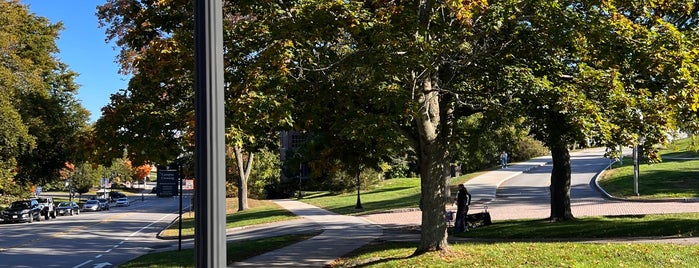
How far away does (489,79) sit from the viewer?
36.7ft

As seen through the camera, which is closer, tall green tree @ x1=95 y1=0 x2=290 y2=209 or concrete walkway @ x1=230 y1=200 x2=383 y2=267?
tall green tree @ x1=95 y1=0 x2=290 y2=209

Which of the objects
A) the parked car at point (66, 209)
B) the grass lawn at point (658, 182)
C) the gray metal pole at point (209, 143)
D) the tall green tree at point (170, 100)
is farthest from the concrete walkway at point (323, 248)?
the parked car at point (66, 209)

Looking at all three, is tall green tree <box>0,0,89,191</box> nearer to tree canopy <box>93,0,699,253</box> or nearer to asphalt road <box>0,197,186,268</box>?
→ asphalt road <box>0,197,186,268</box>

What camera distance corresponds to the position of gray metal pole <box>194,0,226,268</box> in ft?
12.0

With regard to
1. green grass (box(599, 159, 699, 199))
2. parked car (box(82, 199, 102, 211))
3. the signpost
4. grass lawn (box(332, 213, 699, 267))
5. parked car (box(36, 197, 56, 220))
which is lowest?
parked car (box(82, 199, 102, 211))

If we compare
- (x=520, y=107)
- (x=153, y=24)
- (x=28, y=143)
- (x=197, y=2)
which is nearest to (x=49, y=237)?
(x=28, y=143)

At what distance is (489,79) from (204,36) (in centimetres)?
824

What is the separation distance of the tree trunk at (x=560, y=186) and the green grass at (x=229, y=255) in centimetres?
789

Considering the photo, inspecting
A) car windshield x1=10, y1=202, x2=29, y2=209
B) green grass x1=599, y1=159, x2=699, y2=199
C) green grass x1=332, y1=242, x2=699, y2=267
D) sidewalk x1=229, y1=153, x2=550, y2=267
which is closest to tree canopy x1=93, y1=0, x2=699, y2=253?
green grass x1=332, y1=242, x2=699, y2=267

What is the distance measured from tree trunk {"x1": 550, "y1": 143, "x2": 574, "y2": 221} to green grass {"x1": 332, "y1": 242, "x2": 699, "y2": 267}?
245 inches

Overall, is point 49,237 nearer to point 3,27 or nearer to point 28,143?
point 28,143

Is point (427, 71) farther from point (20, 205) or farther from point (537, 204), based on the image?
point (20, 205)

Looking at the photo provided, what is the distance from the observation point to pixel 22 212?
131 feet

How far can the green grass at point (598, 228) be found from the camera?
14195 mm
